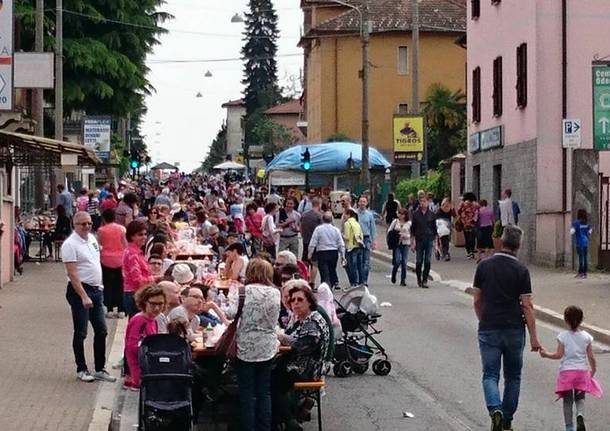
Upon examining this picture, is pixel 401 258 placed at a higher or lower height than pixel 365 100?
lower

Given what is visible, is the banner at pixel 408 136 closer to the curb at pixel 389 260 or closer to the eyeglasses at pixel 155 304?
the curb at pixel 389 260

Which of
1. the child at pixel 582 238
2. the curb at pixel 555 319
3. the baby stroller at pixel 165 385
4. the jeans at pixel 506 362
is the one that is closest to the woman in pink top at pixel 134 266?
the baby stroller at pixel 165 385

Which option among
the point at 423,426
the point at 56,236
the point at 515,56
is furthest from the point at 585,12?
the point at 423,426

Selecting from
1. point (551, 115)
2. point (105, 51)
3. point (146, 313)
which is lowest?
point (146, 313)

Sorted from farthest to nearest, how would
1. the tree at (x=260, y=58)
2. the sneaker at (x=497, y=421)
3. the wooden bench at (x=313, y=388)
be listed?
the tree at (x=260, y=58) < the wooden bench at (x=313, y=388) < the sneaker at (x=497, y=421)

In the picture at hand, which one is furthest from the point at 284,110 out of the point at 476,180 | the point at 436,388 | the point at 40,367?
the point at 436,388

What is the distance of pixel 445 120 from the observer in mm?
Result: 62531

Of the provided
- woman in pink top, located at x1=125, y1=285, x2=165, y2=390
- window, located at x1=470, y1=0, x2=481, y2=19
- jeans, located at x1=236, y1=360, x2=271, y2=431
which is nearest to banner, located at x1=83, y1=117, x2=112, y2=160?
window, located at x1=470, y1=0, x2=481, y2=19

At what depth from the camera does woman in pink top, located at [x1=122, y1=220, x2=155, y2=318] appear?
51.9 ft

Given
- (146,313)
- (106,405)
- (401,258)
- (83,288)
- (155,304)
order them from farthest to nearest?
(401,258)
(83,288)
(106,405)
(146,313)
(155,304)

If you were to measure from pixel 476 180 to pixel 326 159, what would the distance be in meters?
13.4

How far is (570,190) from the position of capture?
32219mm

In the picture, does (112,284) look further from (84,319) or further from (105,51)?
(105,51)

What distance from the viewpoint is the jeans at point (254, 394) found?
36.4 feet
